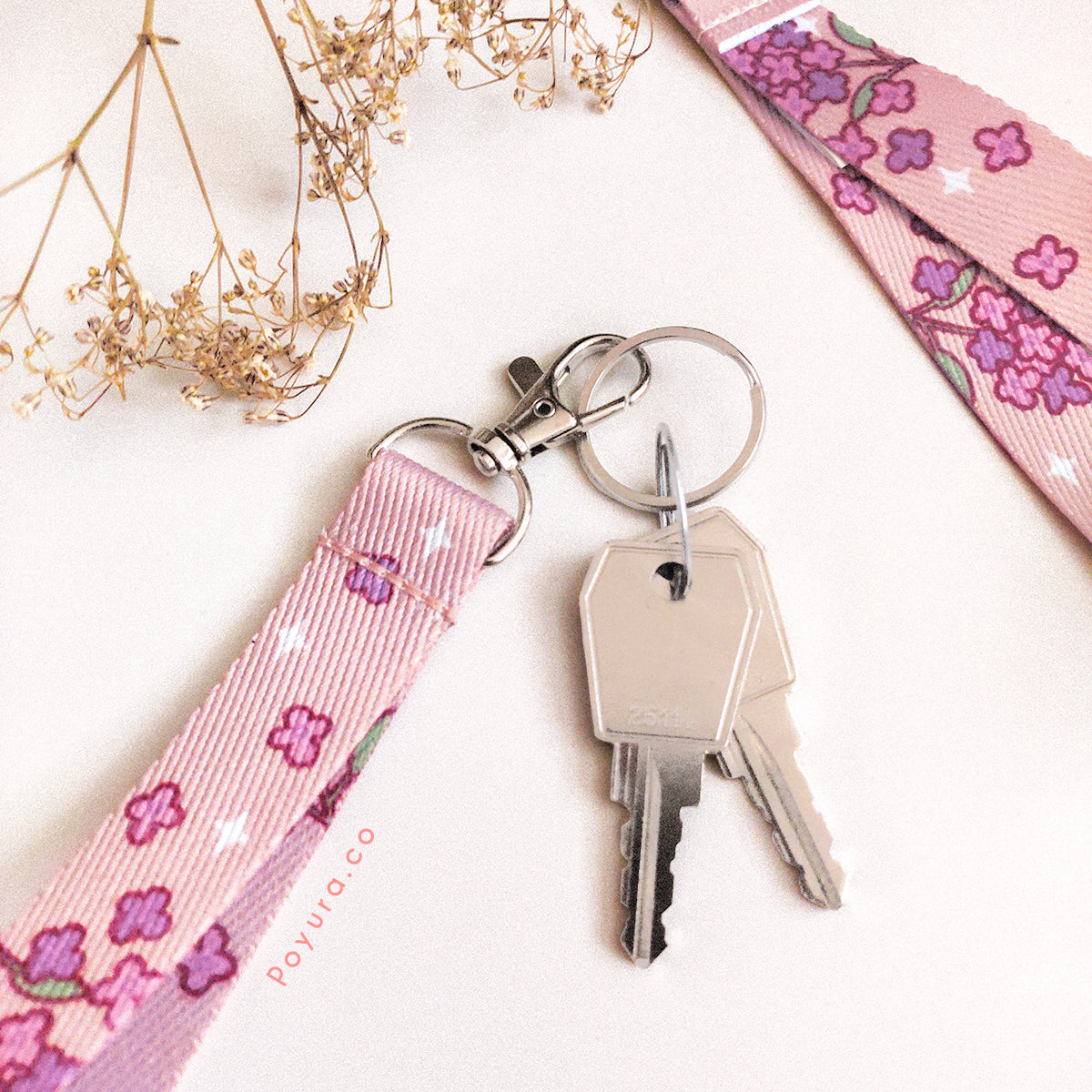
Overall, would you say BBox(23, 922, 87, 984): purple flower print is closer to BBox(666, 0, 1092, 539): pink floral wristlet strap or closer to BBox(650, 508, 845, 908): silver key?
BBox(650, 508, 845, 908): silver key

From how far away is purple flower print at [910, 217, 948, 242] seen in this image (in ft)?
3.76

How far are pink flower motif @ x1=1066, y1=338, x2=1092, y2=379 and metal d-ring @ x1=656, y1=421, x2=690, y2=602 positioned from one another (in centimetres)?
42

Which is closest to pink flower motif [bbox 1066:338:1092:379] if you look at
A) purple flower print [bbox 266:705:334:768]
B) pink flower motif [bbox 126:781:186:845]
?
purple flower print [bbox 266:705:334:768]

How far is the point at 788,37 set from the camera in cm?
118

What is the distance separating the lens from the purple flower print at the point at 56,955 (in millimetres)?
905

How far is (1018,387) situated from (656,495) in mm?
381

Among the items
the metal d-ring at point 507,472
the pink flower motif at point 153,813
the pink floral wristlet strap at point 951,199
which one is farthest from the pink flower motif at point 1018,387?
the pink flower motif at point 153,813

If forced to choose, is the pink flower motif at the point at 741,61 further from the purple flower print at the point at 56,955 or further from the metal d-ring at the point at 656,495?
the purple flower print at the point at 56,955

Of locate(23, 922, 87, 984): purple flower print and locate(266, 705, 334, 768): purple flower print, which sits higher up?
locate(266, 705, 334, 768): purple flower print

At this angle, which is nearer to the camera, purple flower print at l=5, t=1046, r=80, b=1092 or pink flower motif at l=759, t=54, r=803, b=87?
purple flower print at l=5, t=1046, r=80, b=1092

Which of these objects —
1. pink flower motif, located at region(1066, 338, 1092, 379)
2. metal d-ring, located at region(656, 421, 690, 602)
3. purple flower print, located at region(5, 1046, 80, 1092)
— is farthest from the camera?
pink flower motif, located at region(1066, 338, 1092, 379)

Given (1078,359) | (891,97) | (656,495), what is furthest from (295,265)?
(1078,359)

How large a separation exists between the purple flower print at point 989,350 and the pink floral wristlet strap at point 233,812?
508mm

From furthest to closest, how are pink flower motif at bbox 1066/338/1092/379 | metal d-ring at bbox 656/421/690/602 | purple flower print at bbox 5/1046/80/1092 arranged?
pink flower motif at bbox 1066/338/1092/379 < metal d-ring at bbox 656/421/690/602 < purple flower print at bbox 5/1046/80/1092
